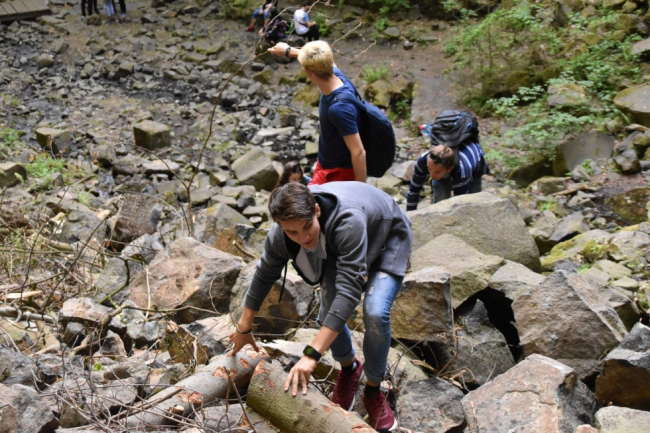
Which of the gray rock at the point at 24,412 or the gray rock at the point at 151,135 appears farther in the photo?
the gray rock at the point at 151,135

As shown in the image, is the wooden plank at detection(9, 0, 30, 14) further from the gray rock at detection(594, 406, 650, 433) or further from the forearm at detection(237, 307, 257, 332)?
the gray rock at detection(594, 406, 650, 433)

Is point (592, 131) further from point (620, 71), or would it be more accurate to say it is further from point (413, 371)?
point (413, 371)

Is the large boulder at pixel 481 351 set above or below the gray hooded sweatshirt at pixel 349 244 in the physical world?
below

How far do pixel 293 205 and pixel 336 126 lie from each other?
146 centimetres

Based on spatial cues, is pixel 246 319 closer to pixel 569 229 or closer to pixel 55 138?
pixel 569 229

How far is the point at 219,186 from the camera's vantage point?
869 cm

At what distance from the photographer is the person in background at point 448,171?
15.8 ft

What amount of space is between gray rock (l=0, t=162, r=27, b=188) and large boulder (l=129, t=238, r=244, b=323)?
470 cm

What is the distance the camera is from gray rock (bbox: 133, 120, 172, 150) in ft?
32.7

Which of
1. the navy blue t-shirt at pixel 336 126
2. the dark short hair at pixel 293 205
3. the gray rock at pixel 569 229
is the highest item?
the dark short hair at pixel 293 205

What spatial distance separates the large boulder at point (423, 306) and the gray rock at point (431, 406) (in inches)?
12.1

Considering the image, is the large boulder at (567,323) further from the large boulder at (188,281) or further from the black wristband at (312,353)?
the large boulder at (188,281)

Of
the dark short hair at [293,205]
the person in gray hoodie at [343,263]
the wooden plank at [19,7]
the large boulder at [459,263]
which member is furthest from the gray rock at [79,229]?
the wooden plank at [19,7]

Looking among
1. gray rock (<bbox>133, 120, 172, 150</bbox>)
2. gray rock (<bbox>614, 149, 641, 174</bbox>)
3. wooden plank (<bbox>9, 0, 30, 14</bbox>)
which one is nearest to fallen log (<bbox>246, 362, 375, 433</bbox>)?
gray rock (<bbox>614, 149, 641, 174</bbox>)
